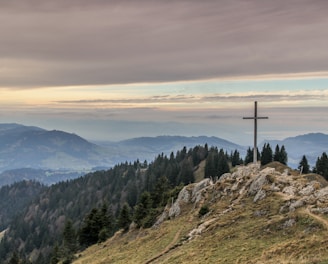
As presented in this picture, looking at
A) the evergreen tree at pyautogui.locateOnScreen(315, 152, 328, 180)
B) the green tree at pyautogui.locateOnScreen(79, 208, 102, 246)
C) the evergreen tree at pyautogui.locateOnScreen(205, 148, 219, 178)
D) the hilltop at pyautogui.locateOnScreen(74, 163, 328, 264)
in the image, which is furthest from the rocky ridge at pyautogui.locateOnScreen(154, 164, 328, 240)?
the evergreen tree at pyautogui.locateOnScreen(205, 148, 219, 178)

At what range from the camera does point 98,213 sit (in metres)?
96.6

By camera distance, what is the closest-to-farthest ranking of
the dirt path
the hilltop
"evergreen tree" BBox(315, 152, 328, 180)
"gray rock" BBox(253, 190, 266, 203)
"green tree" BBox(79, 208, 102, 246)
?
1. the hilltop
2. the dirt path
3. "gray rock" BBox(253, 190, 266, 203)
4. "green tree" BBox(79, 208, 102, 246)
5. "evergreen tree" BBox(315, 152, 328, 180)

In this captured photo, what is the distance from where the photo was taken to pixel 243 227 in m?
45.8

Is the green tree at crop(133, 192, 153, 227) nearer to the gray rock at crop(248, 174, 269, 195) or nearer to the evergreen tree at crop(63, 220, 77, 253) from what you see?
the evergreen tree at crop(63, 220, 77, 253)

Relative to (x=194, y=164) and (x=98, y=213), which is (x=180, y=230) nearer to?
(x=98, y=213)

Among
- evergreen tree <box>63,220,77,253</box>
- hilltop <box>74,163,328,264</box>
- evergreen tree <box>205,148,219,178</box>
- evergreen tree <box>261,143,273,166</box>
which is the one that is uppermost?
hilltop <box>74,163,328,264</box>

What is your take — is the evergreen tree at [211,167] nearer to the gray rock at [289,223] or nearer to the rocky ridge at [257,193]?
the rocky ridge at [257,193]

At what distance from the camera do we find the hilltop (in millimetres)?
36000

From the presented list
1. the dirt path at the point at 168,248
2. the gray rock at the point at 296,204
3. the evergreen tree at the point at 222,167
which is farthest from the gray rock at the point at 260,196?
the evergreen tree at the point at 222,167

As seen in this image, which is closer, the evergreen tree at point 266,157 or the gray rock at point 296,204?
the gray rock at point 296,204

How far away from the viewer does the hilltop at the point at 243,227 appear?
118ft

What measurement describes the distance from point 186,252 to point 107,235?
46921 millimetres

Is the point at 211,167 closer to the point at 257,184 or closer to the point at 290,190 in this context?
the point at 257,184

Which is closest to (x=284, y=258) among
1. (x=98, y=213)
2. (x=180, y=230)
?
(x=180, y=230)
